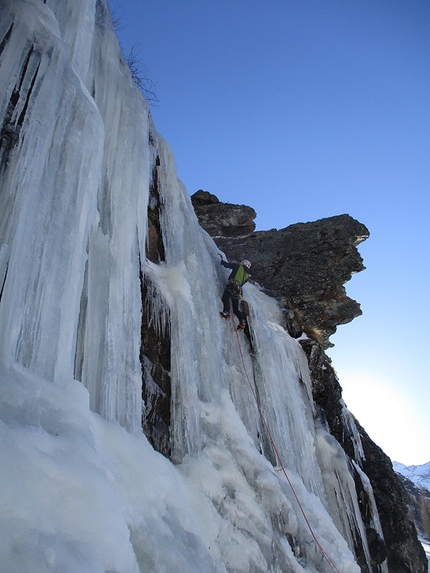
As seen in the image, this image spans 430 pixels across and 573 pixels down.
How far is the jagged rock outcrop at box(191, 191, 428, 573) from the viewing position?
9.09 metres

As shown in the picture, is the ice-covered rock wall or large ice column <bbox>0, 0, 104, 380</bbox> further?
large ice column <bbox>0, 0, 104, 380</bbox>

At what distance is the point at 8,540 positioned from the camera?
122cm

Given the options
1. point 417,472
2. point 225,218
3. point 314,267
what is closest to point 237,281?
point 314,267

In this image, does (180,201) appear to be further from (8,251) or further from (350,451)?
(350,451)

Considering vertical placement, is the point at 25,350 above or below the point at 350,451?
A: below

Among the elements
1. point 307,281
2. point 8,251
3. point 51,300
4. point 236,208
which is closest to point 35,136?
point 8,251

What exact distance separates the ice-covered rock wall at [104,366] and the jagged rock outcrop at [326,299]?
373cm

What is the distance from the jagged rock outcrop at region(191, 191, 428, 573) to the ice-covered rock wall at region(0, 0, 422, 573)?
12.2 ft

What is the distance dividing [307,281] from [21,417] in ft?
29.8

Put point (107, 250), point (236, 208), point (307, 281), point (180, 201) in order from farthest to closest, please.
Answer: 1. point (236, 208)
2. point (307, 281)
3. point (180, 201)
4. point (107, 250)

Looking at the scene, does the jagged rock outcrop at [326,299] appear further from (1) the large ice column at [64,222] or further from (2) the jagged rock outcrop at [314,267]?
(1) the large ice column at [64,222]

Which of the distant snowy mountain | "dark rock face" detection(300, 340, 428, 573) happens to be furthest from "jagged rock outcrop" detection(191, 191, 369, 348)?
the distant snowy mountain

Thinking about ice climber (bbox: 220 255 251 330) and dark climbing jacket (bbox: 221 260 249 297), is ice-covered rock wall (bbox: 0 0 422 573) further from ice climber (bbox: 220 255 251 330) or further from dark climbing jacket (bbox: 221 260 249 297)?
dark climbing jacket (bbox: 221 260 249 297)

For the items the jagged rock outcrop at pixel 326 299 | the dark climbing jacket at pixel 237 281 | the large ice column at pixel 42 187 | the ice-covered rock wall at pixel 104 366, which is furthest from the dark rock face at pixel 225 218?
the large ice column at pixel 42 187
